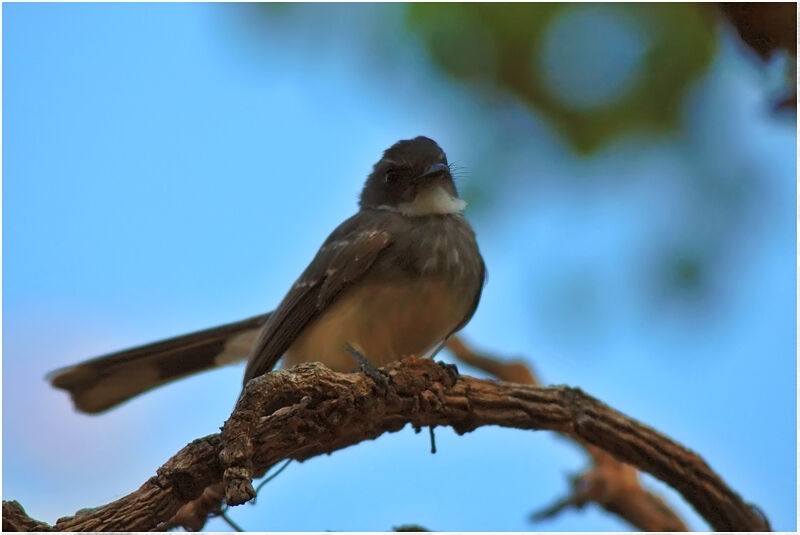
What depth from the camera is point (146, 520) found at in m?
3.83

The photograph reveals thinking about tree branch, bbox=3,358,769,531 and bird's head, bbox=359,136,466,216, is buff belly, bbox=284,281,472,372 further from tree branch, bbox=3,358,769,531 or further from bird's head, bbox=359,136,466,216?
bird's head, bbox=359,136,466,216

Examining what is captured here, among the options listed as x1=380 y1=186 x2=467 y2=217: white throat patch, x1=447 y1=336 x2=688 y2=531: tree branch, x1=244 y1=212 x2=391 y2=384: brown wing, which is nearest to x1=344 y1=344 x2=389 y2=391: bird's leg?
x1=244 y1=212 x2=391 y2=384: brown wing

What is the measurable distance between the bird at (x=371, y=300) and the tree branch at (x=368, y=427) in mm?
483

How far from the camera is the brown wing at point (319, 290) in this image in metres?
5.59

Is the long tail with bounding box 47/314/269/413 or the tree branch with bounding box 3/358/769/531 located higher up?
the long tail with bounding box 47/314/269/413

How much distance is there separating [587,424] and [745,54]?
9.05ft

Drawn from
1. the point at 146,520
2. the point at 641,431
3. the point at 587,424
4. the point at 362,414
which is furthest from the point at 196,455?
the point at 641,431

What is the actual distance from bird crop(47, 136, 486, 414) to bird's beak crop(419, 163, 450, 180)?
0.01 meters

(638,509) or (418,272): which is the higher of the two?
(418,272)

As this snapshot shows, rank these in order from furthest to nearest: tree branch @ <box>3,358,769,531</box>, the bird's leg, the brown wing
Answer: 1. the brown wing
2. the bird's leg
3. tree branch @ <box>3,358,769,531</box>

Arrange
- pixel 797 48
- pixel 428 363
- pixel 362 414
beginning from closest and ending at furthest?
pixel 797 48
pixel 362 414
pixel 428 363

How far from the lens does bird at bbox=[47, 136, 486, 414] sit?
18.0ft

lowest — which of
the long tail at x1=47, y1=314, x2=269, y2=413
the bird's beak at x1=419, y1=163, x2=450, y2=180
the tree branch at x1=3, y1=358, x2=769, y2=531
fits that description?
the tree branch at x1=3, y1=358, x2=769, y2=531

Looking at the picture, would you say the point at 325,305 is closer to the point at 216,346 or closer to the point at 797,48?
the point at 216,346
